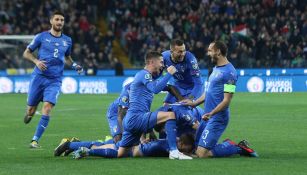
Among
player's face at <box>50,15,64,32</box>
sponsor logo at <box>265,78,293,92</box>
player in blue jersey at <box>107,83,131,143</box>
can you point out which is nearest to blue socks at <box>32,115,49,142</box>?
player in blue jersey at <box>107,83,131,143</box>

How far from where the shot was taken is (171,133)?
12719 mm

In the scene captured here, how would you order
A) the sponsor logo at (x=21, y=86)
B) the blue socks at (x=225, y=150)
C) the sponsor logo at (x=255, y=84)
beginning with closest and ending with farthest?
the blue socks at (x=225, y=150)
the sponsor logo at (x=255, y=84)
the sponsor logo at (x=21, y=86)

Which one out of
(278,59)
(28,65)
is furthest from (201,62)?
(28,65)

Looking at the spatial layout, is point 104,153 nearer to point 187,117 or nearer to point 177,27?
point 187,117

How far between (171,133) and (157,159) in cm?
47

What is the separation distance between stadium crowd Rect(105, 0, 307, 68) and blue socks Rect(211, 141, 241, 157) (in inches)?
1011

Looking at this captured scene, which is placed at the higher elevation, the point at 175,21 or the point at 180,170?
the point at 175,21

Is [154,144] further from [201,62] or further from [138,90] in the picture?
[201,62]

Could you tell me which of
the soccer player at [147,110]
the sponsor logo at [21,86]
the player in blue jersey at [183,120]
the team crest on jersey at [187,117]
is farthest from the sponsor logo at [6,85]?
the soccer player at [147,110]

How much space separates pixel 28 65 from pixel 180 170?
28.0 m

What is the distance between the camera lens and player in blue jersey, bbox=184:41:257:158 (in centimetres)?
1320

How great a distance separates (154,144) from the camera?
13.2m

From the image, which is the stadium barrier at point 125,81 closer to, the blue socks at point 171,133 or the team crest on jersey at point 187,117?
the team crest on jersey at point 187,117

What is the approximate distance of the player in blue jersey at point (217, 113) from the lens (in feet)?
43.3
